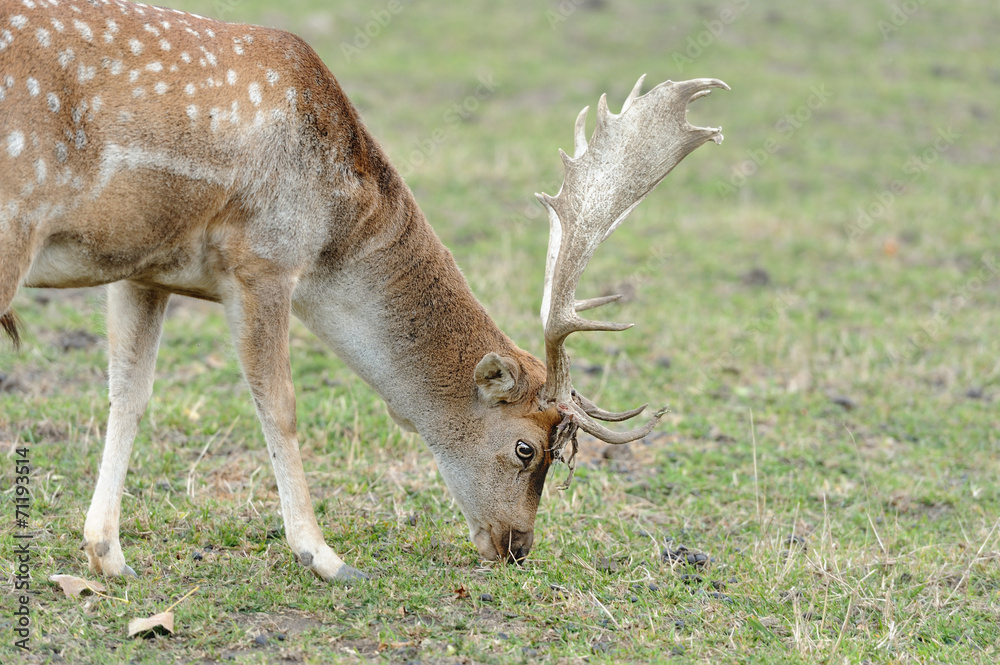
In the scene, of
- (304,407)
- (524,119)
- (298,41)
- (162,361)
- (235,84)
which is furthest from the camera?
(524,119)

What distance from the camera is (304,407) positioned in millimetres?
7488

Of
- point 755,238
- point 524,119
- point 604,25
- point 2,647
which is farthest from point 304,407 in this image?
point 604,25

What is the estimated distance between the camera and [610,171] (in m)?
5.64

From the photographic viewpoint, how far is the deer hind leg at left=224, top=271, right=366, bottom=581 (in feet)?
16.8

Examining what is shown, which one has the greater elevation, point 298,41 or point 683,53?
point 298,41

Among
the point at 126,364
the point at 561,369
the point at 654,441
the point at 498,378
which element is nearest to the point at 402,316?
the point at 498,378

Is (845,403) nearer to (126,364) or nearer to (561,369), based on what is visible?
(561,369)

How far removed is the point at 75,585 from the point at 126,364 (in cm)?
113

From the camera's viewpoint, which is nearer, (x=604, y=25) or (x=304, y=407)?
(x=304, y=407)

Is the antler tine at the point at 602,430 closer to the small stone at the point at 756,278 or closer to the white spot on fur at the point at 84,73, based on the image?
the white spot on fur at the point at 84,73

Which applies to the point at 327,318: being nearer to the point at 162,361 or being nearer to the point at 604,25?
the point at 162,361

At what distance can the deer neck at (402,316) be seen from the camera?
544 cm

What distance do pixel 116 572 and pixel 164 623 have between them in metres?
0.70

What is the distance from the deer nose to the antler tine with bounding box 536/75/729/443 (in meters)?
0.68
